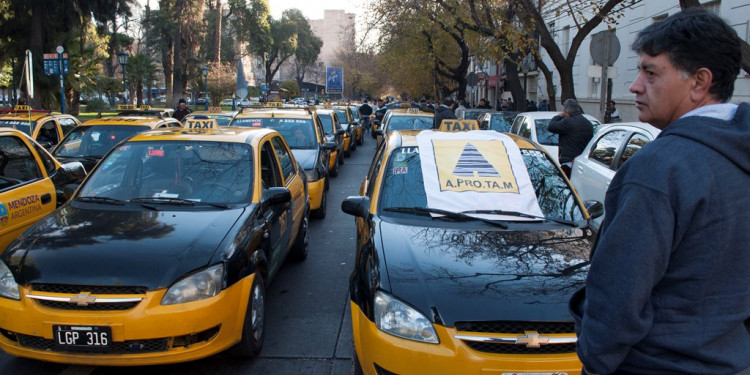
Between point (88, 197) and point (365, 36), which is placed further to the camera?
point (365, 36)

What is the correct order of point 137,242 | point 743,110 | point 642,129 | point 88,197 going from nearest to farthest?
1. point 743,110
2. point 137,242
3. point 88,197
4. point 642,129

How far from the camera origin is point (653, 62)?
1.71m

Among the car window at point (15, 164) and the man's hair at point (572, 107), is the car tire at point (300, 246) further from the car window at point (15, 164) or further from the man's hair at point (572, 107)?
the man's hair at point (572, 107)

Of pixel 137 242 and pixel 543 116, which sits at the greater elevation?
pixel 543 116

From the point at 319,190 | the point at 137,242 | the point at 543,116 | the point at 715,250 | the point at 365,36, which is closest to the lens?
the point at 715,250

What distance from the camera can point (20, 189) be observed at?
559cm

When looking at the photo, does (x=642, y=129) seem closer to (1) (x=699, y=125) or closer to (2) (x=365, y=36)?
(1) (x=699, y=125)

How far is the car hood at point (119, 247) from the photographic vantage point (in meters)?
3.64

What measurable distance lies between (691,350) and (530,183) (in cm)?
294

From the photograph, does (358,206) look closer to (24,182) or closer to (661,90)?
(661,90)

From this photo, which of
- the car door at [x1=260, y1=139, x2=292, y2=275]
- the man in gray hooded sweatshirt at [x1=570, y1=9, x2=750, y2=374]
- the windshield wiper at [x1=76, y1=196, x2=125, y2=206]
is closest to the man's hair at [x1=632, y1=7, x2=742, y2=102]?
the man in gray hooded sweatshirt at [x1=570, y1=9, x2=750, y2=374]

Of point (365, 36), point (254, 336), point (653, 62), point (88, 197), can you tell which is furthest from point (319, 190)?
point (365, 36)

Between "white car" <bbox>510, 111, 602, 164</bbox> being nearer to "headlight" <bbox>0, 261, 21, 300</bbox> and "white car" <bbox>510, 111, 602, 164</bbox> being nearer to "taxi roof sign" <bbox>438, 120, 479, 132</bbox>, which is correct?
"taxi roof sign" <bbox>438, 120, 479, 132</bbox>

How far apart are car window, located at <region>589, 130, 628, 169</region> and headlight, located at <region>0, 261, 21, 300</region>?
19.5 feet
